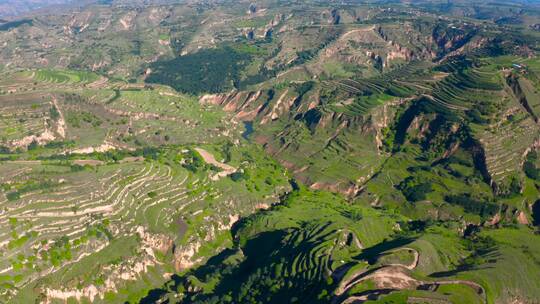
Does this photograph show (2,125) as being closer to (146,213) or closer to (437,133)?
(146,213)

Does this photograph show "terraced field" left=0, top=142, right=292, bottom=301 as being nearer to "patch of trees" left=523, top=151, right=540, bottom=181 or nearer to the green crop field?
the green crop field

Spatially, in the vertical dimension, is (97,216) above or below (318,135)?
above

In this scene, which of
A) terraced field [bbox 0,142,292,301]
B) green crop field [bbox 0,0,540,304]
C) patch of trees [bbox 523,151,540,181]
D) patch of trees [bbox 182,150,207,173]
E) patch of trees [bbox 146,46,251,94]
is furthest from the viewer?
patch of trees [bbox 146,46,251,94]

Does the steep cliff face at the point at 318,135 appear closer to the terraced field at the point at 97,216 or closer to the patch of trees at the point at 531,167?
the terraced field at the point at 97,216

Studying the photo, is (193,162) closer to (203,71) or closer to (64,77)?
(64,77)

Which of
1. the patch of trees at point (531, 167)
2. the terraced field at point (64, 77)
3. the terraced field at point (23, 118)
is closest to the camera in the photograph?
the patch of trees at point (531, 167)

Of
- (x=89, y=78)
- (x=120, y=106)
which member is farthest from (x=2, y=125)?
(x=89, y=78)

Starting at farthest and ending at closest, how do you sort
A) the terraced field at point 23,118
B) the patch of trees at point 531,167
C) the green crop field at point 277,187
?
the terraced field at point 23,118 < the patch of trees at point 531,167 < the green crop field at point 277,187

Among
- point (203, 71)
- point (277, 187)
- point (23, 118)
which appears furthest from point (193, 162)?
point (203, 71)

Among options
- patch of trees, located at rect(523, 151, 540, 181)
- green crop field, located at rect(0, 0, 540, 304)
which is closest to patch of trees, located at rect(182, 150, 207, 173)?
green crop field, located at rect(0, 0, 540, 304)

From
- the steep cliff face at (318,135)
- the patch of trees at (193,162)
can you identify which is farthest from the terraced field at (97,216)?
the steep cliff face at (318,135)
